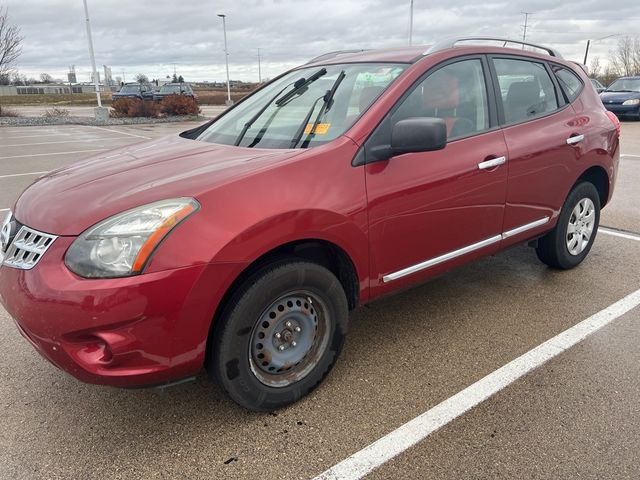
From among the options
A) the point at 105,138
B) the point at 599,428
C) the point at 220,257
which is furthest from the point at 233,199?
the point at 105,138

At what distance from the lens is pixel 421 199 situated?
2.87m

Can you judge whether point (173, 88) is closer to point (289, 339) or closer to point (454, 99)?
point (454, 99)

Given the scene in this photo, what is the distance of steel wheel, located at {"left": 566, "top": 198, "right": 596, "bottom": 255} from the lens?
421 centimetres

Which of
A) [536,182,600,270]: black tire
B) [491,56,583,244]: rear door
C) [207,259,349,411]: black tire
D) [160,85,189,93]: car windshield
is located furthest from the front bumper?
[160,85,189,93]: car windshield

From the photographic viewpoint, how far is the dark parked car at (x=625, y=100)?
61.6 ft

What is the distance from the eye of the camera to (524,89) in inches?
146

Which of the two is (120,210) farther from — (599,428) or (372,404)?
(599,428)

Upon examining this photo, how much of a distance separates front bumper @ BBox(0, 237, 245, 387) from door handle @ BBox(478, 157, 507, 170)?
178 cm

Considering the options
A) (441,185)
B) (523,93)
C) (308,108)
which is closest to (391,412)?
(441,185)

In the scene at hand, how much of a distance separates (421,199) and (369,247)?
442 mm

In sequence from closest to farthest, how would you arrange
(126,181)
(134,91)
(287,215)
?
(287,215)
(126,181)
(134,91)

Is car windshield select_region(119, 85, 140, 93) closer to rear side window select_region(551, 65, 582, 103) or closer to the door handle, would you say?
rear side window select_region(551, 65, 582, 103)

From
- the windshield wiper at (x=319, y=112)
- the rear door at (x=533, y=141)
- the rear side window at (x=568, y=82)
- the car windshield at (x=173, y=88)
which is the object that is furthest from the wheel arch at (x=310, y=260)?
the car windshield at (x=173, y=88)

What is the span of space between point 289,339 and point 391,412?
2.03 ft
